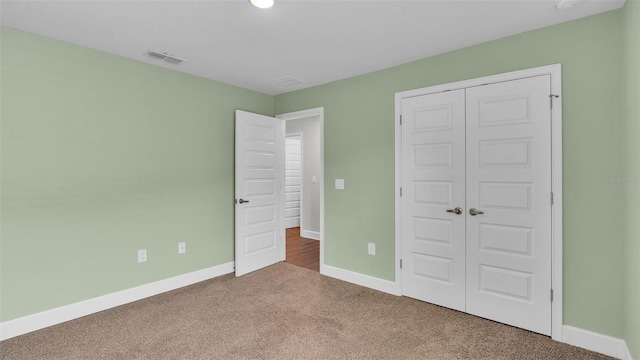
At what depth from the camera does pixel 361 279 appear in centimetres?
354

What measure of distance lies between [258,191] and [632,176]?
11.6ft

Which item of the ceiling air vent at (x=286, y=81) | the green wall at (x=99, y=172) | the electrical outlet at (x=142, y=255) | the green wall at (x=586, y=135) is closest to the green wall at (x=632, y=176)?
the green wall at (x=586, y=135)

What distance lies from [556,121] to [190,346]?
10.6 feet

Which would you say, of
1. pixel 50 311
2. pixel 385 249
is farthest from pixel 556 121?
pixel 50 311

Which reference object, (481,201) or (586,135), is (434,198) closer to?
(481,201)

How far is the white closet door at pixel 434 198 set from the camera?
285 centimetres

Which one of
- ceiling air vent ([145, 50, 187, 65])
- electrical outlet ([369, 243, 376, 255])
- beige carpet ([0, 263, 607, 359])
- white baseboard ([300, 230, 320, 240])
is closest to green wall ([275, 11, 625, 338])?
beige carpet ([0, 263, 607, 359])

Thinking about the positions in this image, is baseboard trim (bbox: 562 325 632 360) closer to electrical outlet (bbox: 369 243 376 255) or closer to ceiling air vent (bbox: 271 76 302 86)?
electrical outlet (bbox: 369 243 376 255)

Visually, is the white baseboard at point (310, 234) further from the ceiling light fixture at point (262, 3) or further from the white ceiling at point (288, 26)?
the ceiling light fixture at point (262, 3)

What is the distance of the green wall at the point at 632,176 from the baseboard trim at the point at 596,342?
0.13 meters

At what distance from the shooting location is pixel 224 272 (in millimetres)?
3889

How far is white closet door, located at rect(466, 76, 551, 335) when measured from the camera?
243cm

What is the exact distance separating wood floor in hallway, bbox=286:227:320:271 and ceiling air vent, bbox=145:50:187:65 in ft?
9.49

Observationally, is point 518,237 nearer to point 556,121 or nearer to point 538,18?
point 556,121
